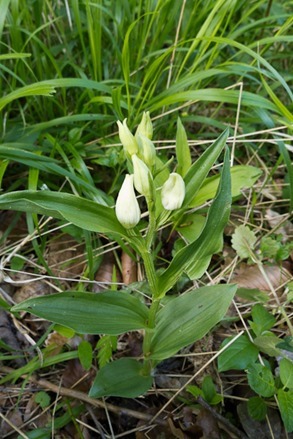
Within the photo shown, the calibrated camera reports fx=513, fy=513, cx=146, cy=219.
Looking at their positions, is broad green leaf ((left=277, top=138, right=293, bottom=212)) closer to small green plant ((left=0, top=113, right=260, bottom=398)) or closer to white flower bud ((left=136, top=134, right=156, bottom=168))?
small green plant ((left=0, top=113, right=260, bottom=398))

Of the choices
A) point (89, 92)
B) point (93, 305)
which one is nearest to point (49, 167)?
point (89, 92)

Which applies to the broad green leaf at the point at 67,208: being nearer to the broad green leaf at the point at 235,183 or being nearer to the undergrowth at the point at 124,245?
the undergrowth at the point at 124,245

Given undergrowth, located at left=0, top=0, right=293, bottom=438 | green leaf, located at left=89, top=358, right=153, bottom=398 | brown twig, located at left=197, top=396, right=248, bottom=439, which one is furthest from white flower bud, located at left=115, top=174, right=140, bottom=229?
brown twig, located at left=197, top=396, right=248, bottom=439

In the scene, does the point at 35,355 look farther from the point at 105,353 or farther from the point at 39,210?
the point at 39,210

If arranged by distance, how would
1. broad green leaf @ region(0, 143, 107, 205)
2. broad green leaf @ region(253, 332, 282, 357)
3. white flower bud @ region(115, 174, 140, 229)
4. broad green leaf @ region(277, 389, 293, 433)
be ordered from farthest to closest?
broad green leaf @ region(0, 143, 107, 205) < broad green leaf @ region(253, 332, 282, 357) < broad green leaf @ region(277, 389, 293, 433) < white flower bud @ region(115, 174, 140, 229)

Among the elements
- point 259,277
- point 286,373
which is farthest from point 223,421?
point 259,277

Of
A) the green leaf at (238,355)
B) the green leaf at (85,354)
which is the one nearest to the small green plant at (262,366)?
the green leaf at (238,355)

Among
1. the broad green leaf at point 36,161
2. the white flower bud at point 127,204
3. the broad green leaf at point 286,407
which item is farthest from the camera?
the broad green leaf at point 36,161
